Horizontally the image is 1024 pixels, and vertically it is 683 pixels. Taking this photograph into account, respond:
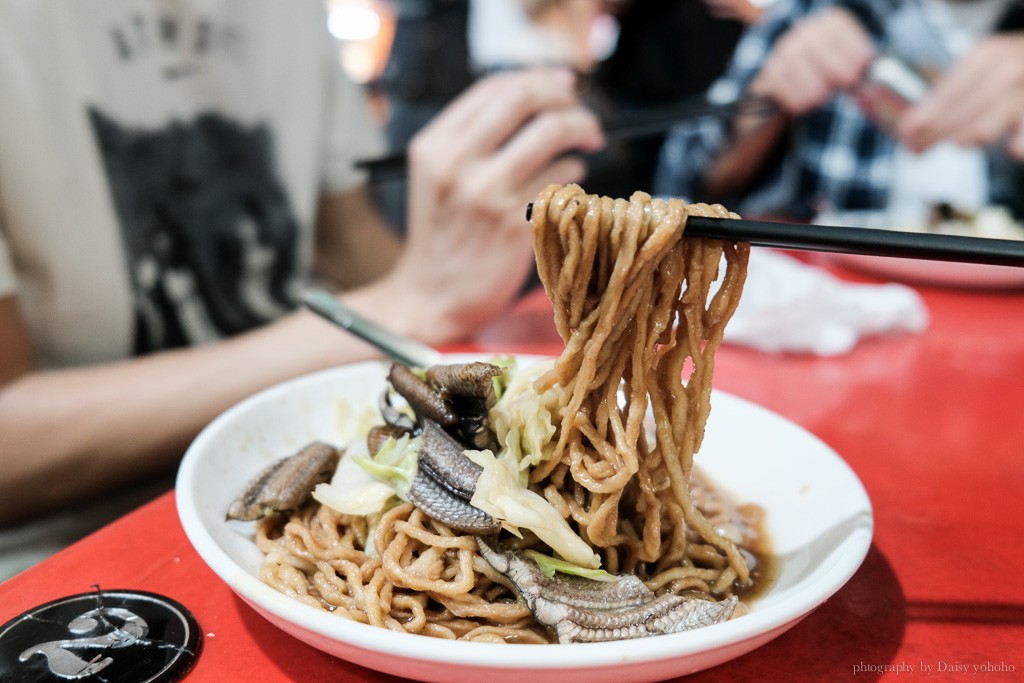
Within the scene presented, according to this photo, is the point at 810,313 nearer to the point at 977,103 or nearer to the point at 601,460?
the point at 601,460

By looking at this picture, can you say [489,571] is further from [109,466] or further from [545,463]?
[109,466]

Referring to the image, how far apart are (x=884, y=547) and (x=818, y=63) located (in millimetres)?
4003

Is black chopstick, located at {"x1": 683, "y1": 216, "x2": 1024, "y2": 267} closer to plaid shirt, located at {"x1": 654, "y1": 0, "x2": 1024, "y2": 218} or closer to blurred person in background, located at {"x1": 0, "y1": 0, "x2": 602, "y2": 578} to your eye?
blurred person in background, located at {"x1": 0, "y1": 0, "x2": 602, "y2": 578}

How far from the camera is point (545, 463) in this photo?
1487mm

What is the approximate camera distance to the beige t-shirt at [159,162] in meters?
2.33

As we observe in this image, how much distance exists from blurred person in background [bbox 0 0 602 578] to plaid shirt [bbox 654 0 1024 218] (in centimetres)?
328

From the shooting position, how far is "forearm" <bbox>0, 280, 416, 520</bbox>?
2053 millimetres

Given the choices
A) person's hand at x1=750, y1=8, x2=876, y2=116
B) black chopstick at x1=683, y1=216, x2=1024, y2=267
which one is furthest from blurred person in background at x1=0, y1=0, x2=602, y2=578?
person's hand at x1=750, y1=8, x2=876, y2=116

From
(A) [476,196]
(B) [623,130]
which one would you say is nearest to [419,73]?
(B) [623,130]

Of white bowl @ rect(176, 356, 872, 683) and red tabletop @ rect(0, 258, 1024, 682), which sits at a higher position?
white bowl @ rect(176, 356, 872, 683)

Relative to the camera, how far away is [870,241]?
45.3 inches

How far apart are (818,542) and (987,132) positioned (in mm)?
4020

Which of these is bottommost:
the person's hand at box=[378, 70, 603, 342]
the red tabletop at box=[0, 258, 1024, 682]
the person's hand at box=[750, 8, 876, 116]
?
the red tabletop at box=[0, 258, 1024, 682]

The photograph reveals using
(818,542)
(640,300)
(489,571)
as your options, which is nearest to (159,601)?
(489,571)
